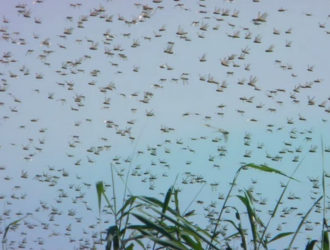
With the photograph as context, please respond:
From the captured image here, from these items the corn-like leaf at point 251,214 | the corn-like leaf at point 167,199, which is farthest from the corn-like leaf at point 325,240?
the corn-like leaf at point 167,199

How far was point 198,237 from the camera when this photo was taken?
319 centimetres

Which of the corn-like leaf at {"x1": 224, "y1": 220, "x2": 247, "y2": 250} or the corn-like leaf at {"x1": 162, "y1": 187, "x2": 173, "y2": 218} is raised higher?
the corn-like leaf at {"x1": 162, "y1": 187, "x2": 173, "y2": 218}

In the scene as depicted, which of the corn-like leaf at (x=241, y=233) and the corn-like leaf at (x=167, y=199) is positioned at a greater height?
the corn-like leaf at (x=167, y=199)

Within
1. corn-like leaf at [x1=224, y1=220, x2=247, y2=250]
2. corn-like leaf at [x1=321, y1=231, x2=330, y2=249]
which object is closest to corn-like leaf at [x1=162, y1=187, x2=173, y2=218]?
corn-like leaf at [x1=224, y1=220, x2=247, y2=250]

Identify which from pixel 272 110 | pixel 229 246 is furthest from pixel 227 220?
pixel 272 110

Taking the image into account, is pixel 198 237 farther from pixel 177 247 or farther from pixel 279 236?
pixel 279 236

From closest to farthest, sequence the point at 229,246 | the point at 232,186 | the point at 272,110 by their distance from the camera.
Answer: the point at 232,186 < the point at 229,246 < the point at 272,110

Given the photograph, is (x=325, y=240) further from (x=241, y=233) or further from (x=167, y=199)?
(x=167, y=199)

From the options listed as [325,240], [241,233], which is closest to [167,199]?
[241,233]

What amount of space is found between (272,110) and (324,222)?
53.9 feet

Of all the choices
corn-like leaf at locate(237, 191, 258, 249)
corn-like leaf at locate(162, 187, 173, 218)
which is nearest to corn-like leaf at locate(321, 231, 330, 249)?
corn-like leaf at locate(237, 191, 258, 249)

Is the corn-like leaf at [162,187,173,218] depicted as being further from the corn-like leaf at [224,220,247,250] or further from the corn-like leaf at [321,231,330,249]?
the corn-like leaf at [321,231,330,249]

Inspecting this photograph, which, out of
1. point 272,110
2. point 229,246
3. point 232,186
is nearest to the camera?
point 232,186

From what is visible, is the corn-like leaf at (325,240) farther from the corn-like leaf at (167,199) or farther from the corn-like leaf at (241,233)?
the corn-like leaf at (167,199)
